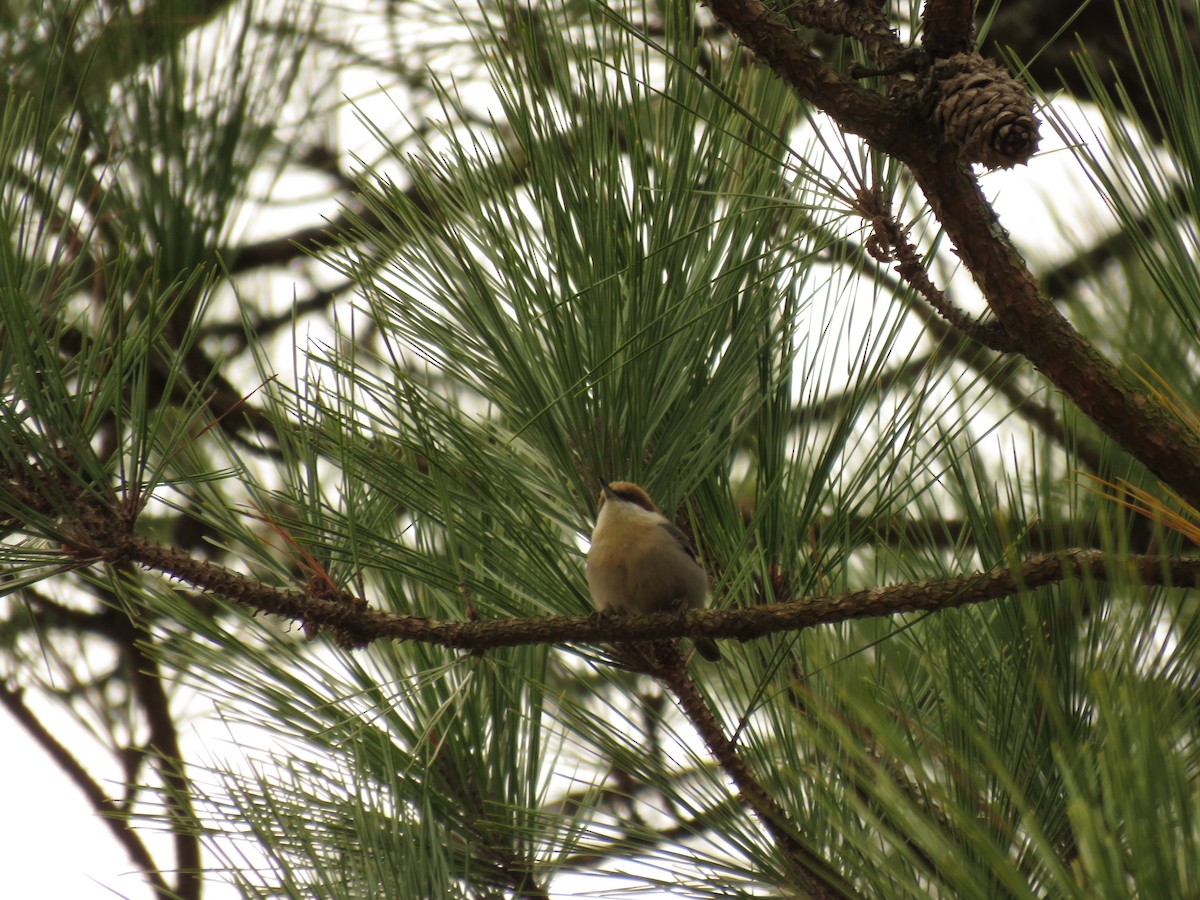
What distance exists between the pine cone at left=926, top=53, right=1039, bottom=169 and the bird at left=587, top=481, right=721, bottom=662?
807 mm

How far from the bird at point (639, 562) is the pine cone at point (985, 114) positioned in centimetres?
81

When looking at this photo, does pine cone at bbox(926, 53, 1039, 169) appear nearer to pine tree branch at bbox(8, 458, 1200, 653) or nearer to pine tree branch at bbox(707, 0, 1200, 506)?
pine tree branch at bbox(707, 0, 1200, 506)

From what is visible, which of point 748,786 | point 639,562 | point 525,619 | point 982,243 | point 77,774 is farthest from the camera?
point 77,774

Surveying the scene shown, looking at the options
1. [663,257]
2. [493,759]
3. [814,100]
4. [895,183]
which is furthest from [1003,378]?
[493,759]

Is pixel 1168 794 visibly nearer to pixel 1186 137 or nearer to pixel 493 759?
pixel 1186 137

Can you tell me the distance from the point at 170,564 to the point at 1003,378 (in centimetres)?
120

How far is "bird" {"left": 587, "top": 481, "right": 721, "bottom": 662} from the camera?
75.9 inches

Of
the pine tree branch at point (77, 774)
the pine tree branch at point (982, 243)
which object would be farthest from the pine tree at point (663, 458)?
the pine tree branch at point (77, 774)

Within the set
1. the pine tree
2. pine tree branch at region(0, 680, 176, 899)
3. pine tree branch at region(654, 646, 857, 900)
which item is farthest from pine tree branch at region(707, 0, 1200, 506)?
pine tree branch at region(0, 680, 176, 899)

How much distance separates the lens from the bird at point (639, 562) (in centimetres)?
193

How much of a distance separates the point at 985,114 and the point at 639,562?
4.39 ft

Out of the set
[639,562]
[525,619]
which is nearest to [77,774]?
[639,562]

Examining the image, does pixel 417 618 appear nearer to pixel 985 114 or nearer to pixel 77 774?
pixel 985 114

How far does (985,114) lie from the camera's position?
43.2 inches
